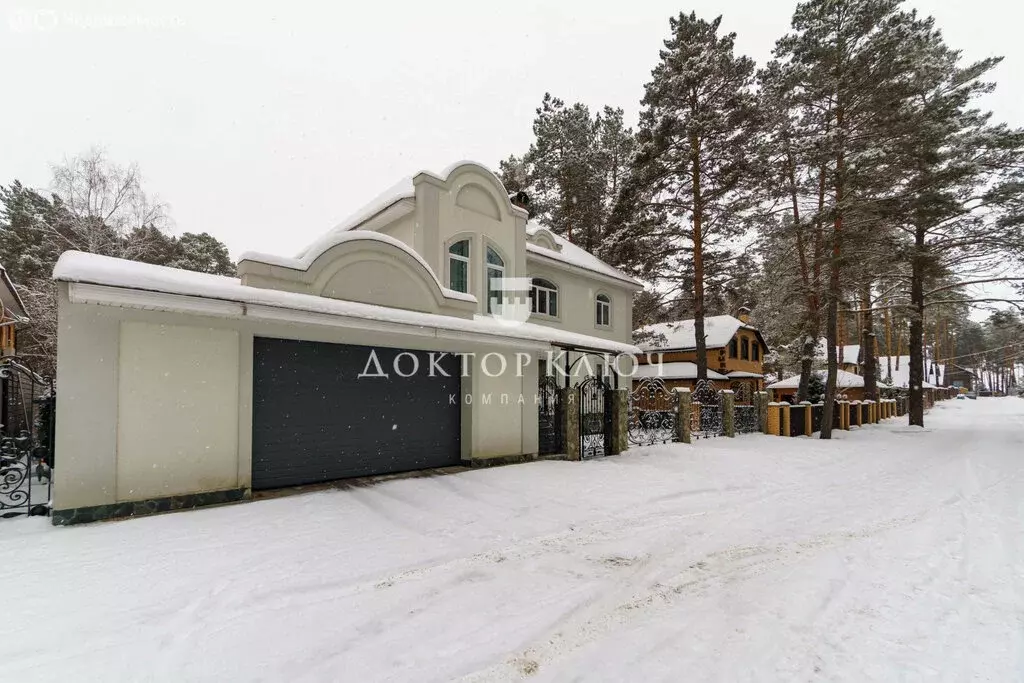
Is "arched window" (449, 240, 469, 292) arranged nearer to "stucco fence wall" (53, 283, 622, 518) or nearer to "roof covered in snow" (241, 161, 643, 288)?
"roof covered in snow" (241, 161, 643, 288)

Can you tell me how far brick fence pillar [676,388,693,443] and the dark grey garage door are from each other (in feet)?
24.7

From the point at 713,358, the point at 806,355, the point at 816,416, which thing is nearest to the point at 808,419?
the point at 816,416

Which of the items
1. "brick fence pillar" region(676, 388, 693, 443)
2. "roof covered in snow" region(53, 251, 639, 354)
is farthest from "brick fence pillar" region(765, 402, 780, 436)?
"roof covered in snow" region(53, 251, 639, 354)

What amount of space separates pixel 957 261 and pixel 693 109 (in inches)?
465

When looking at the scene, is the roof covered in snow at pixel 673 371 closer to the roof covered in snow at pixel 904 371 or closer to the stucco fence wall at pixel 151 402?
the stucco fence wall at pixel 151 402

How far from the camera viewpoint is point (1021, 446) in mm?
14852

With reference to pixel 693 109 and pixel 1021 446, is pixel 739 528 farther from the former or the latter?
pixel 693 109

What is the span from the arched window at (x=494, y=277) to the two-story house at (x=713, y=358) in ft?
49.8

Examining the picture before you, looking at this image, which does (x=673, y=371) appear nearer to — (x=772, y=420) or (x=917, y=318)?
(x=772, y=420)

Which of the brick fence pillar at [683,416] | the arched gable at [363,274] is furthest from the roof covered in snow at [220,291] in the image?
the brick fence pillar at [683,416]

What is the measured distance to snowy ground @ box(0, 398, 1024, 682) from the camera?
310 centimetres

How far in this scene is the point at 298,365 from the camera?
25.6 feet

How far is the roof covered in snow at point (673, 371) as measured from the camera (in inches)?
1077

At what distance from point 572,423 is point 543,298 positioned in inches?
288
